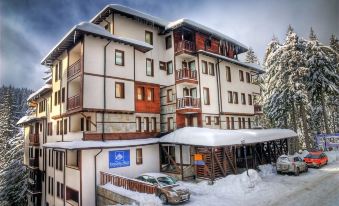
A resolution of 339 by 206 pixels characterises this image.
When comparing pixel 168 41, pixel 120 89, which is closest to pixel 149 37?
pixel 168 41

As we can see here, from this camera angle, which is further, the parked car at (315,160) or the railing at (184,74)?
the railing at (184,74)

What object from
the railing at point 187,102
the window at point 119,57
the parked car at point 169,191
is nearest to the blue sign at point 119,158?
the parked car at point 169,191

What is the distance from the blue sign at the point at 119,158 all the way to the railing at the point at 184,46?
1315cm

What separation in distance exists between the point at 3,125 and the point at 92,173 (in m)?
41.7

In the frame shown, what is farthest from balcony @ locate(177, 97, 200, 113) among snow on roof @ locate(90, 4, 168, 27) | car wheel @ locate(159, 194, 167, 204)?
car wheel @ locate(159, 194, 167, 204)

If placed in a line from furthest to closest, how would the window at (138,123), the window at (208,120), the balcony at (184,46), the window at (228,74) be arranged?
the window at (228,74), the window at (208,120), the balcony at (184,46), the window at (138,123)

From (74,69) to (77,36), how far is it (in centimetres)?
310

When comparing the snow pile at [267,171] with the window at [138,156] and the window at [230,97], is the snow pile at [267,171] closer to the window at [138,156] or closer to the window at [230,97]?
the window at [230,97]

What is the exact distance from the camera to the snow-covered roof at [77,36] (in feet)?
68.4

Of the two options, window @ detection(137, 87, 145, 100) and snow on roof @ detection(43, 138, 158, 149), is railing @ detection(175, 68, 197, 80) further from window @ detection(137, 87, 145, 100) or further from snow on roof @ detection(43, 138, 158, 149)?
snow on roof @ detection(43, 138, 158, 149)

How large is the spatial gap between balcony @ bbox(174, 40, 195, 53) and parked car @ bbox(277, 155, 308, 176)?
51.3 ft

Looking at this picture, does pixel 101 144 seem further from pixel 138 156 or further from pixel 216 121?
pixel 216 121

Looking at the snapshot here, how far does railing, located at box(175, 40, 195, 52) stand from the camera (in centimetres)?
2781

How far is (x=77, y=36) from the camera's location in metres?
22.1
